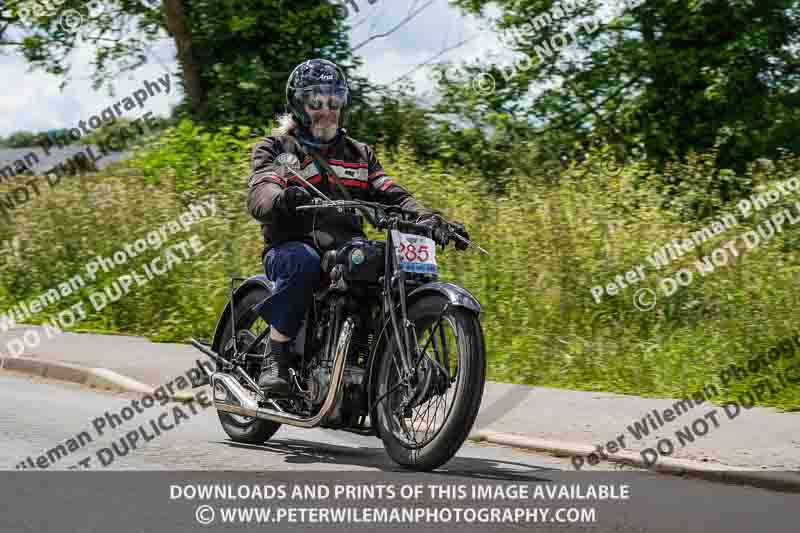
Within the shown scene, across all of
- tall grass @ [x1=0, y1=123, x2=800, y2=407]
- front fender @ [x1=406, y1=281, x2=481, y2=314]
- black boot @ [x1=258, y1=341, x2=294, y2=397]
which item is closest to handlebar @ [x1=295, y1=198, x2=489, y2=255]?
front fender @ [x1=406, y1=281, x2=481, y2=314]

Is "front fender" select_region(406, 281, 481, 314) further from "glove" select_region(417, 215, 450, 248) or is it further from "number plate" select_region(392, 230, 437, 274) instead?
"glove" select_region(417, 215, 450, 248)

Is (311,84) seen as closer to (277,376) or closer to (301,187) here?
(301,187)

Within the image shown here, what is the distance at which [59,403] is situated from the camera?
986cm

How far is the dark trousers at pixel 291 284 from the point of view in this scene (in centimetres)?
684

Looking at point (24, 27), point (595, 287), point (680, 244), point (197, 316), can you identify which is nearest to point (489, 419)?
point (595, 287)

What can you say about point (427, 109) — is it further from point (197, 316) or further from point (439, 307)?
point (439, 307)

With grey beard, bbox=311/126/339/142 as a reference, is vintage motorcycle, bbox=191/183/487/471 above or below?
below

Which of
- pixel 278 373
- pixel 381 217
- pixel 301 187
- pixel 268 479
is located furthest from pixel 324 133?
pixel 268 479

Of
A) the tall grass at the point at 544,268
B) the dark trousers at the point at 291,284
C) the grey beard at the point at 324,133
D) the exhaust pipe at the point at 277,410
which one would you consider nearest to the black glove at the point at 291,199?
the dark trousers at the point at 291,284

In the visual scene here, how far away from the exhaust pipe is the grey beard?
123 centimetres

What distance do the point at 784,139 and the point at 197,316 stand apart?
9500mm

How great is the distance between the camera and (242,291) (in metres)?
7.85

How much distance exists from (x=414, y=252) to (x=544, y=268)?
591 cm

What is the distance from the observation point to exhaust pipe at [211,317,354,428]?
652cm
